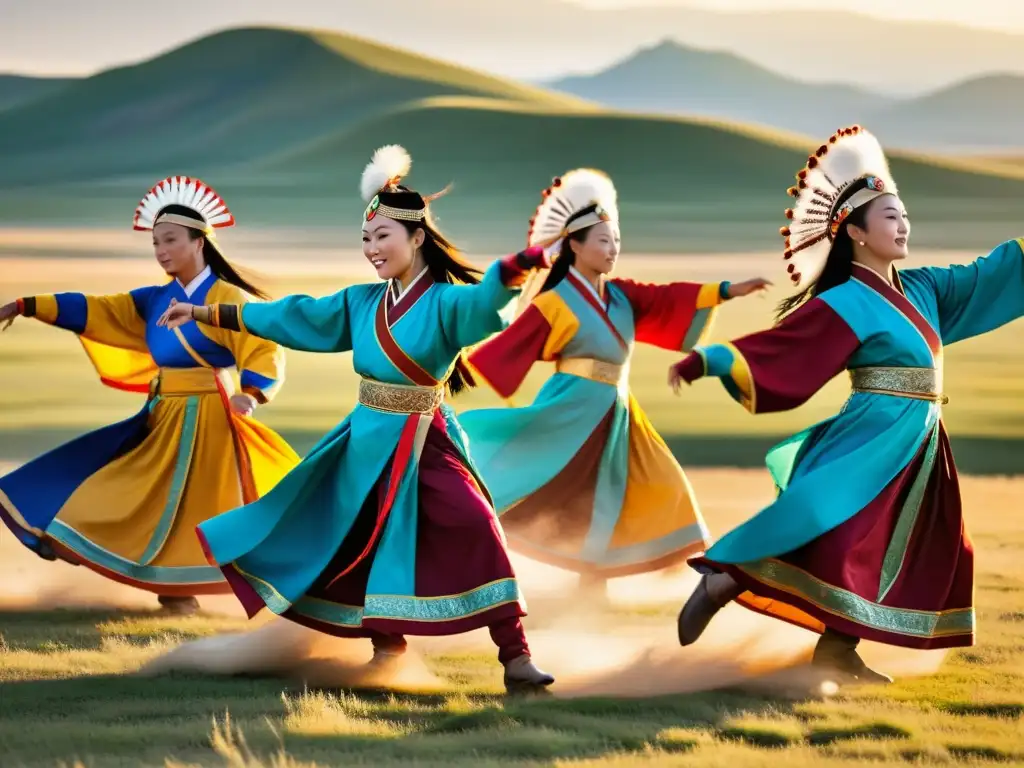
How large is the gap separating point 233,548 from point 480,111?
2777 centimetres

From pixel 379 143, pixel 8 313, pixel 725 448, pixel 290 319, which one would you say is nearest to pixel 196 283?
pixel 8 313

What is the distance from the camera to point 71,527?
466cm

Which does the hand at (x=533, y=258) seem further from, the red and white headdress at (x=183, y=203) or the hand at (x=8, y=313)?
the hand at (x=8, y=313)

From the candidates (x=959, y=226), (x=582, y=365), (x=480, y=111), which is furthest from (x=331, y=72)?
(x=582, y=365)

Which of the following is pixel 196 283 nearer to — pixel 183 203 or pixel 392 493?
pixel 183 203

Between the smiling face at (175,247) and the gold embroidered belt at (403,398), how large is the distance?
113cm

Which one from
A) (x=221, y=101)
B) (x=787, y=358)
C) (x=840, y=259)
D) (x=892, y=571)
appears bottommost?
(x=892, y=571)

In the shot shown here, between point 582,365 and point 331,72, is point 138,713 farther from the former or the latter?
point 331,72

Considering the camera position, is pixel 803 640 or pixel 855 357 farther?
pixel 803 640

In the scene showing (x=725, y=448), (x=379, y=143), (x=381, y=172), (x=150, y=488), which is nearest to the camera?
(x=381, y=172)

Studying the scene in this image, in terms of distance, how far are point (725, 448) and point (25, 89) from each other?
29286 mm

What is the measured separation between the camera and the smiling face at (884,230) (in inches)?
151

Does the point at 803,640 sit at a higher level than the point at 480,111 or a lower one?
lower

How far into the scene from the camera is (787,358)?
3.71 meters
